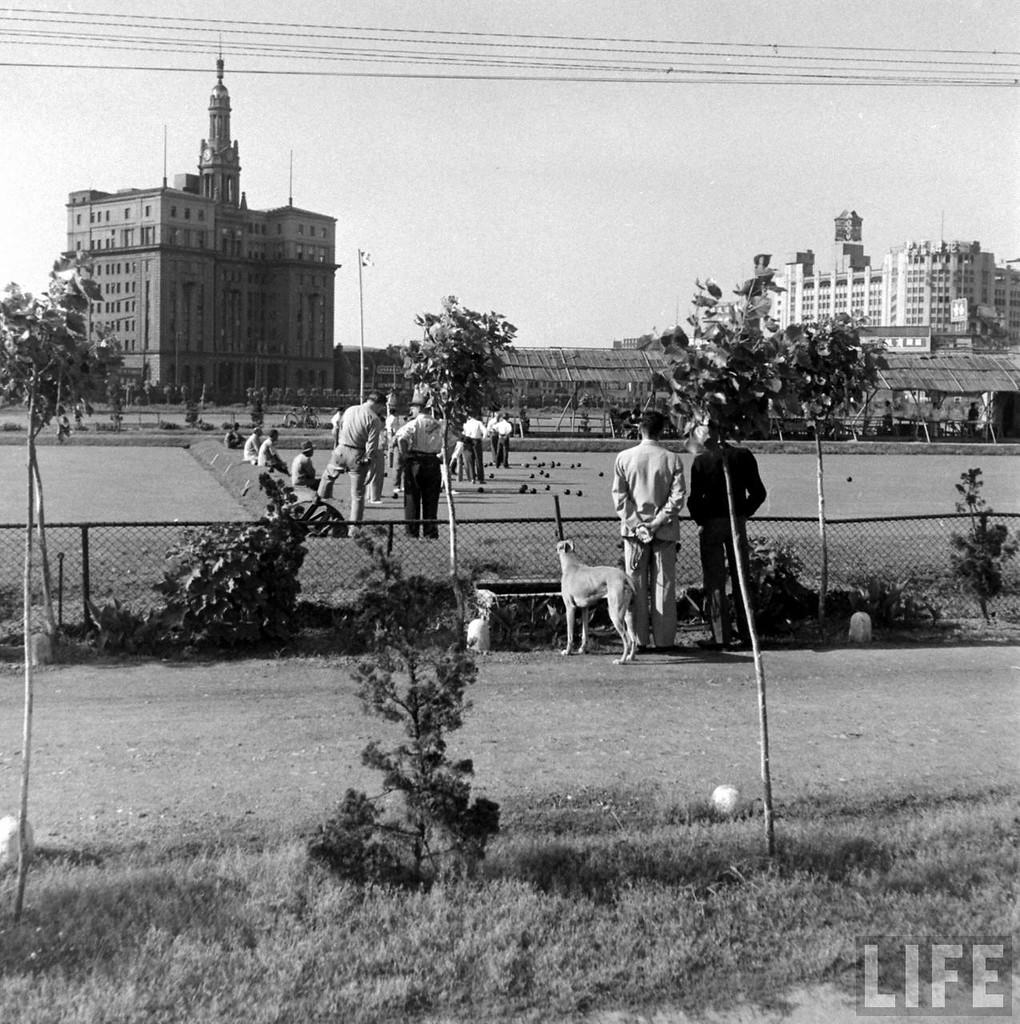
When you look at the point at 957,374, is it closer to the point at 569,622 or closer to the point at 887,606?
the point at 887,606

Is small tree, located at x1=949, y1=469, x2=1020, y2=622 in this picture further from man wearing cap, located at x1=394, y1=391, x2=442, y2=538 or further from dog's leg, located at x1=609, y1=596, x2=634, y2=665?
man wearing cap, located at x1=394, y1=391, x2=442, y2=538

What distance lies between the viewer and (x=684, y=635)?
1188cm

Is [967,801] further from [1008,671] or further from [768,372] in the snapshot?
[1008,671]

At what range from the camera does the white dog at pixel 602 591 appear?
10383 millimetres

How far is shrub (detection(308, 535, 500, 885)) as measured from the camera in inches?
222

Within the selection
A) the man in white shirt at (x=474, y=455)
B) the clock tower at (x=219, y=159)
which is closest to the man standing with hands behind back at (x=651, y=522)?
the man in white shirt at (x=474, y=455)

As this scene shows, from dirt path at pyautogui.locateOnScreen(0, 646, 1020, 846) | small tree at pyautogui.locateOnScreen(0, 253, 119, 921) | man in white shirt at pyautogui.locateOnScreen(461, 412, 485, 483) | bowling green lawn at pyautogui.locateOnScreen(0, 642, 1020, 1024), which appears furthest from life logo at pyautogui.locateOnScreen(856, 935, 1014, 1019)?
man in white shirt at pyautogui.locateOnScreen(461, 412, 485, 483)

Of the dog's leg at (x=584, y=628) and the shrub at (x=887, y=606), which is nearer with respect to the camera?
the dog's leg at (x=584, y=628)

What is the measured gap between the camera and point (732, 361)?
640 centimetres

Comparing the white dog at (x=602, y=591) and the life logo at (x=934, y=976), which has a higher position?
the white dog at (x=602, y=591)

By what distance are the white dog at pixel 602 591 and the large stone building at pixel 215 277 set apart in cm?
10913

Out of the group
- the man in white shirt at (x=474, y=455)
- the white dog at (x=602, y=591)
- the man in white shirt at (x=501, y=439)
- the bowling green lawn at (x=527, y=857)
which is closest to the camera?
the bowling green lawn at (x=527, y=857)

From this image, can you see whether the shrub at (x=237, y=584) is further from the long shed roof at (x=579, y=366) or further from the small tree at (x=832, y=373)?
the long shed roof at (x=579, y=366)

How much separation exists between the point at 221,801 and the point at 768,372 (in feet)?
11.8
